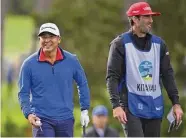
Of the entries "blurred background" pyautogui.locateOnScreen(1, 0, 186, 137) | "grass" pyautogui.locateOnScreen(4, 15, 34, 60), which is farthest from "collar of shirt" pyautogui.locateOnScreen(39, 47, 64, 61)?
"grass" pyautogui.locateOnScreen(4, 15, 34, 60)

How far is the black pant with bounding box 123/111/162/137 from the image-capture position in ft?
28.1

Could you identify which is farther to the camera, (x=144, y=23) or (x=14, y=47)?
(x=14, y=47)

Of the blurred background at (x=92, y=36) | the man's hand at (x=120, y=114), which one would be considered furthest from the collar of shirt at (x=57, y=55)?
the blurred background at (x=92, y=36)

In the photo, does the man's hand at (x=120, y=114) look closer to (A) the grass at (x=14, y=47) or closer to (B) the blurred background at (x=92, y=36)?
(B) the blurred background at (x=92, y=36)

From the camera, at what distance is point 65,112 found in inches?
344

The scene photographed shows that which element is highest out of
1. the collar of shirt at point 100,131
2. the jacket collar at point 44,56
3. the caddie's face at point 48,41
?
the caddie's face at point 48,41

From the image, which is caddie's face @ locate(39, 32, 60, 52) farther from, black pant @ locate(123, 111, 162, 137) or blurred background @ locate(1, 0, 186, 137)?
blurred background @ locate(1, 0, 186, 137)

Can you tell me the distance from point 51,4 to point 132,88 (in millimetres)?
10286

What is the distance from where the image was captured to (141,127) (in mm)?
8625

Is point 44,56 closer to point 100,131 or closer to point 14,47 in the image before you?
point 100,131

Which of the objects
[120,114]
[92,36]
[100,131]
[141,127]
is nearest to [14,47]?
[92,36]

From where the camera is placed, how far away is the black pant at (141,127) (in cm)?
857

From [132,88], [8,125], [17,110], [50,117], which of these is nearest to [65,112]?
[50,117]

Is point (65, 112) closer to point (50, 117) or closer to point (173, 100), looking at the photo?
point (50, 117)
